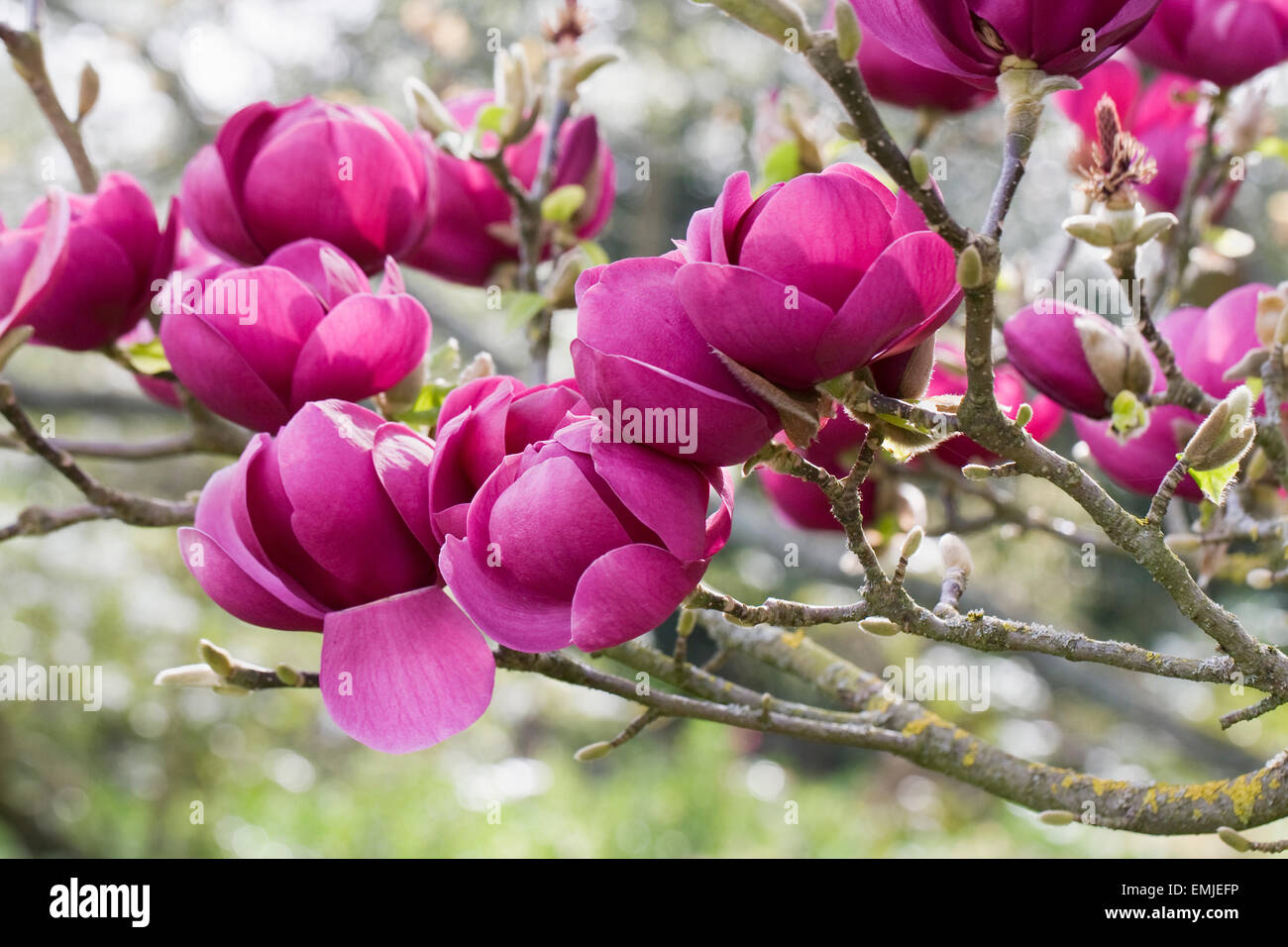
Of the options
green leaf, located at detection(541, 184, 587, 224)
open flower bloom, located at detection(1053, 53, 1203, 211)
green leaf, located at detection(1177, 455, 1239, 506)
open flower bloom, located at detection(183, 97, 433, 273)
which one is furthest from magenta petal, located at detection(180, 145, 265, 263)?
open flower bloom, located at detection(1053, 53, 1203, 211)

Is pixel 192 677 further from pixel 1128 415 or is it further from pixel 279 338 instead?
→ pixel 1128 415

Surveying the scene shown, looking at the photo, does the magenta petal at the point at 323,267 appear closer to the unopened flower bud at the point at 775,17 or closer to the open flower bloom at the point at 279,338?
the open flower bloom at the point at 279,338

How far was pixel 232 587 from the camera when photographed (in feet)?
1.27

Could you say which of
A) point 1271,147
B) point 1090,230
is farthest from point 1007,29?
point 1271,147

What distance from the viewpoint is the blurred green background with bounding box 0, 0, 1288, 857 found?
265cm

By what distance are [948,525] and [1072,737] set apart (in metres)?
3.79

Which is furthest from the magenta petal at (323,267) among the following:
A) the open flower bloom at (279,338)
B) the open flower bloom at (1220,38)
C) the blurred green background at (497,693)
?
the blurred green background at (497,693)

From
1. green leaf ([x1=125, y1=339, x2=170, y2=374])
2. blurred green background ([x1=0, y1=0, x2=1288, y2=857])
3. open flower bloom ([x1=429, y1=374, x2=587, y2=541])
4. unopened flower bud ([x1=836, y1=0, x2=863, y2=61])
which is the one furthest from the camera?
blurred green background ([x1=0, y1=0, x2=1288, y2=857])

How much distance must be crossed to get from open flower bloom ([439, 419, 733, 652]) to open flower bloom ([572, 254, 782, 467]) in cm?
1

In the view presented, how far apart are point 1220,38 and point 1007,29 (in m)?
0.40

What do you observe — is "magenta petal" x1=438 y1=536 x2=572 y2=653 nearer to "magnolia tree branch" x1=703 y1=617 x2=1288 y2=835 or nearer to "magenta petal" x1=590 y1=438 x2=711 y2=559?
"magenta petal" x1=590 y1=438 x2=711 y2=559

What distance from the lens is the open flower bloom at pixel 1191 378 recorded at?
0.51 m

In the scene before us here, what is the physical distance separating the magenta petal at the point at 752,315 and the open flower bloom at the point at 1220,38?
1.50 feet
